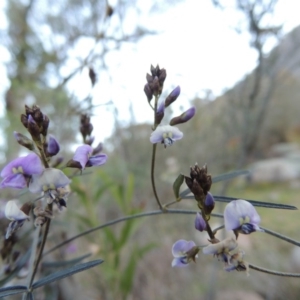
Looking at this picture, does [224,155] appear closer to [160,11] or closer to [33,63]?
[160,11]

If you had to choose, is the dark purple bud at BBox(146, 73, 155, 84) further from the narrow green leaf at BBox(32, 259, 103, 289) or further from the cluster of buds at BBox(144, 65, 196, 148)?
the narrow green leaf at BBox(32, 259, 103, 289)

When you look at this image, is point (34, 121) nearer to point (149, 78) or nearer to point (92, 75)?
point (149, 78)

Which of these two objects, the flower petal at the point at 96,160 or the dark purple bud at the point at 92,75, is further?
the dark purple bud at the point at 92,75

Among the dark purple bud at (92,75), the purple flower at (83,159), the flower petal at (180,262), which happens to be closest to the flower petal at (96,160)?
the purple flower at (83,159)

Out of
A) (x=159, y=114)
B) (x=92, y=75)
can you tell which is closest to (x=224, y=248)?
(x=159, y=114)

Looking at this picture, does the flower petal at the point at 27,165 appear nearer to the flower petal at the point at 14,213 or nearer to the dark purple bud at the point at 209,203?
the flower petal at the point at 14,213

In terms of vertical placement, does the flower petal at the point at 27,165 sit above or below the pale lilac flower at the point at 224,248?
above

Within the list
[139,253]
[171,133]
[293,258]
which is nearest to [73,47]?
[139,253]
